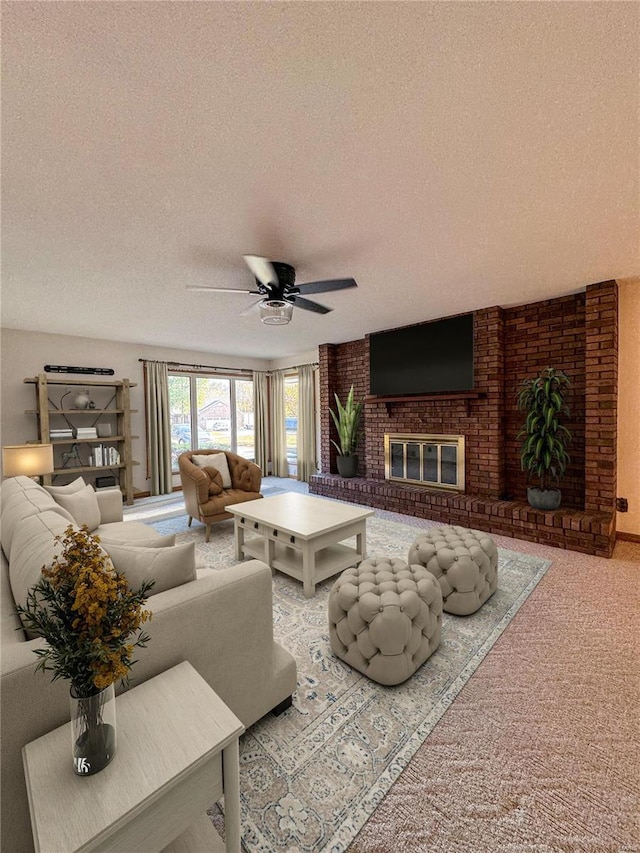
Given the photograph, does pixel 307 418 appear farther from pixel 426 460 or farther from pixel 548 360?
pixel 548 360

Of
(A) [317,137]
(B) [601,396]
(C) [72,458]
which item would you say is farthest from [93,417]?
(B) [601,396]

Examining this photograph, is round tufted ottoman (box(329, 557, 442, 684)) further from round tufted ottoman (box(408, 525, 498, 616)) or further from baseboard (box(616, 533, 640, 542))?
baseboard (box(616, 533, 640, 542))

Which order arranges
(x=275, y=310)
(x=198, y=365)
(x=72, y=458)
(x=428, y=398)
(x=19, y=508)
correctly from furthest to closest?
1. (x=198, y=365)
2. (x=72, y=458)
3. (x=428, y=398)
4. (x=275, y=310)
5. (x=19, y=508)

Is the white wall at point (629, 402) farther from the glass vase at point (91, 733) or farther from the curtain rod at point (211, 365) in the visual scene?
the glass vase at point (91, 733)

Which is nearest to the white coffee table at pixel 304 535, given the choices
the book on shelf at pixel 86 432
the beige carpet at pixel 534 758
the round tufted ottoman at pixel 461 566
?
the round tufted ottoman at pixel 461 566

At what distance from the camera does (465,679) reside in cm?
169

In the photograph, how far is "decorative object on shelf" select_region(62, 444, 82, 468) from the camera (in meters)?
4.62

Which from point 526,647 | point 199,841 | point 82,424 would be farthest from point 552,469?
point 82,424

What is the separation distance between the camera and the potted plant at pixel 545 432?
3.32m

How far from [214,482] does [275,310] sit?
83.0 inches

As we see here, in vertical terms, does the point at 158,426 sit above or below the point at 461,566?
above

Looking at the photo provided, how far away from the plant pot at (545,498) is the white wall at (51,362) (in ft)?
17.3

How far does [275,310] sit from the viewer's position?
8.32ft

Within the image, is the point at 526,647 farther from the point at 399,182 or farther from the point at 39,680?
the point at 399,182
